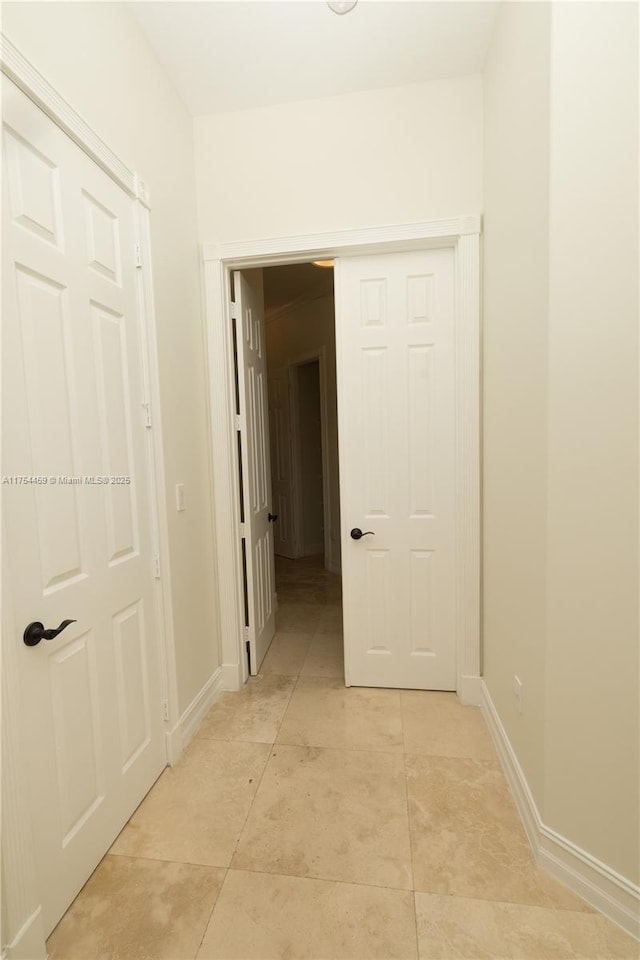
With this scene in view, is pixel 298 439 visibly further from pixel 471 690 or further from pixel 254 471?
pixel 471 690

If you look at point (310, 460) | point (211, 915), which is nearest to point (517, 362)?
point (211, 915)

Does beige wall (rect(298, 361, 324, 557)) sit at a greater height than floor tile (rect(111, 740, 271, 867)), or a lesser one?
greater

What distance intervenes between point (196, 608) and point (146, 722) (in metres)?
0.57

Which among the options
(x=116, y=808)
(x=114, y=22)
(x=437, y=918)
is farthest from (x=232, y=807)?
(x=114, y=22)

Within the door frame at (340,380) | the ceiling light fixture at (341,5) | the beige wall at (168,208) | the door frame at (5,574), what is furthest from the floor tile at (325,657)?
the ceiling light fixture at (341,5)

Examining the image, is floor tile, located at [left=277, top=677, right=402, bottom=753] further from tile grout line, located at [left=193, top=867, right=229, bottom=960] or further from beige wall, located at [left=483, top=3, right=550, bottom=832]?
tile grout line, located at [left=193, top=867, right=229, bottom=960]

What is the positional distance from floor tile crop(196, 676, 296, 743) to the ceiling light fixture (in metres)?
3.19

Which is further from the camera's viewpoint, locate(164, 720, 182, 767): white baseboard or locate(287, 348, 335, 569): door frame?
locate(287, 348, 335, 569): door frame

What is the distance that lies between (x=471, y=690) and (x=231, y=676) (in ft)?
4.44

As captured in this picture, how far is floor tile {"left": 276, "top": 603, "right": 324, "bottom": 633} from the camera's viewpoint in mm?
3316

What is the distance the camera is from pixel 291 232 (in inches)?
89.7

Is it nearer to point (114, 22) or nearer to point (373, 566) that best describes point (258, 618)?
point (373, 566)

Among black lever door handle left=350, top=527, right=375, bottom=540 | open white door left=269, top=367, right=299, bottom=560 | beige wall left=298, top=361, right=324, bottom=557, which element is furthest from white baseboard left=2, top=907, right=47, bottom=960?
beige wall left=298, top=361, right=324, bottom=557

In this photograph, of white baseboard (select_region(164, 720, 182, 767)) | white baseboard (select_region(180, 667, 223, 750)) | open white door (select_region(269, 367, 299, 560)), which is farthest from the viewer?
open white door (select_region(269, 367, 299, 560))
